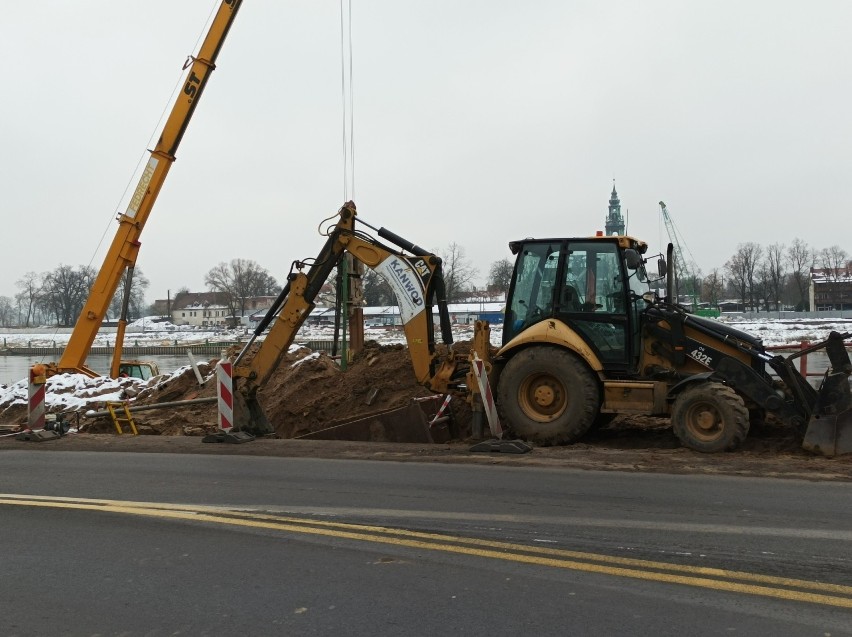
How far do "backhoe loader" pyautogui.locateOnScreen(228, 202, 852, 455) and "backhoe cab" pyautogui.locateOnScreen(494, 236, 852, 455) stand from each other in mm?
14

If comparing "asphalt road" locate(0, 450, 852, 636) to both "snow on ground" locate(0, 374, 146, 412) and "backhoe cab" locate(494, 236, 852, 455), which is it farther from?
"snow on ground" locate(0, 374, 146, 412)

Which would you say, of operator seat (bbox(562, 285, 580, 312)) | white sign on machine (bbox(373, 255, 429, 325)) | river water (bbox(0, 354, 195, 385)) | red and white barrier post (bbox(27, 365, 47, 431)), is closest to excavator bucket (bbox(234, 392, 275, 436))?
white sign on machine (bbox(373, 255, 429, 325))

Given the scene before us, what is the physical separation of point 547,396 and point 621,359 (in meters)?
1.12

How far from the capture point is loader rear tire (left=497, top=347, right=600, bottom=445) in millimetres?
10031

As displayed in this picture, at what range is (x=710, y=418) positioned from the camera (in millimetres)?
9281

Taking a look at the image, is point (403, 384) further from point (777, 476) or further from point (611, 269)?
point (777, 476)

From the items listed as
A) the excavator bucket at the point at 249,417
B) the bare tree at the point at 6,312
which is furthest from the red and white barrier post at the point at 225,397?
the bare tree at the point at 6,312

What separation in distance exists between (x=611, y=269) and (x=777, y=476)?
142 inches

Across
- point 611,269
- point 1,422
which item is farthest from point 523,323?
point 1,422

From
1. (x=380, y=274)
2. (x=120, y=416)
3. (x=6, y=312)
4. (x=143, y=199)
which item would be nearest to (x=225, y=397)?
(x=380, y=274)

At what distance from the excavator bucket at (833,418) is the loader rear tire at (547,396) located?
8.48ft

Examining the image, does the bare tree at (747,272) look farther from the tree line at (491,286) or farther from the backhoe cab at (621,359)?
the backhoe cab at (621,359)

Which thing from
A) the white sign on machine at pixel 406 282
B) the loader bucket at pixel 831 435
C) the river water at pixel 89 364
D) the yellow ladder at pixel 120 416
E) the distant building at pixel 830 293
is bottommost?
the river water at pixel 89 364

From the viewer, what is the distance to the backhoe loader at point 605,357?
9.22 m
